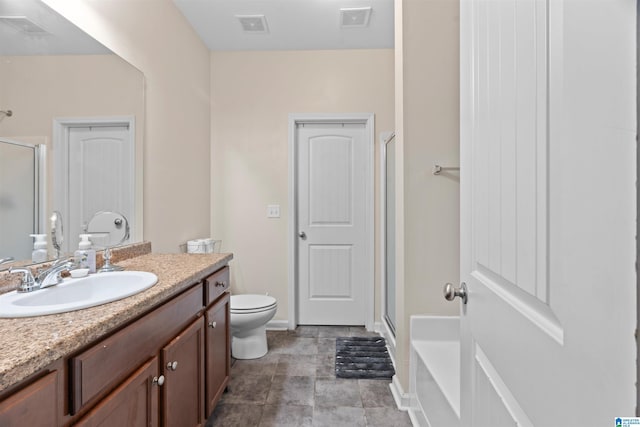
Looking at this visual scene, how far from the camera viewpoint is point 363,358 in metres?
2.35

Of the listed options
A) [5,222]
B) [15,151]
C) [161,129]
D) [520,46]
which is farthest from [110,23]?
[520,46]

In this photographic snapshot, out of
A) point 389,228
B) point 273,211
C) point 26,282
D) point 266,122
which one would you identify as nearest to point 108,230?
A: point 26,282

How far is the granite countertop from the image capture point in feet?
2.00

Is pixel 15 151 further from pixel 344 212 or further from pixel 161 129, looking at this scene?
pixel 344 212

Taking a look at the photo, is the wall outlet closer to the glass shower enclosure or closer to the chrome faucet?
the glass shower enclosure

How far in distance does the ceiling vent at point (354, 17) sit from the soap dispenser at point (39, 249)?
2328 mm

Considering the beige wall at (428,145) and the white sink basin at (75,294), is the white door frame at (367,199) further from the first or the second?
the white sink basin at (75,294)

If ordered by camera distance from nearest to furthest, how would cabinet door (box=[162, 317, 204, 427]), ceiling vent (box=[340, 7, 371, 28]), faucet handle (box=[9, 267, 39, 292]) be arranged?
faucet handle (box=[9, 267, 39, 292]) → cabinet door (box=[162, 317, 204, 427]) → ceiling vent (box=[340, 7, 371, 28])

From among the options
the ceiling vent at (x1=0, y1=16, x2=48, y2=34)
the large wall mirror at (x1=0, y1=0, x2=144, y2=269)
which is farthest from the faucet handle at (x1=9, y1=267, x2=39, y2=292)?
the ceiling vent at (x1=0, y1=16, x2=48, y2=34)

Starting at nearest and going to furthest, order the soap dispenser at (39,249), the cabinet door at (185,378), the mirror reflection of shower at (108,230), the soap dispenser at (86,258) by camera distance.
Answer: the cabinet door at (185,378), the soap dispenser at (39,249), the soap dispenser at (86,258), the mirror reflection of shower at (108,230)

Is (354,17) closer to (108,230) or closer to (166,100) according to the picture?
(166,100)

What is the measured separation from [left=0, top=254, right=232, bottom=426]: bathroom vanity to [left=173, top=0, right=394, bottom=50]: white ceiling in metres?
1.89

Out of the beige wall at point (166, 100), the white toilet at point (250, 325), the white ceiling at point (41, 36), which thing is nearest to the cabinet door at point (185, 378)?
the white toilet at point (250, 325)

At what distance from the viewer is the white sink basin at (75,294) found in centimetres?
85
